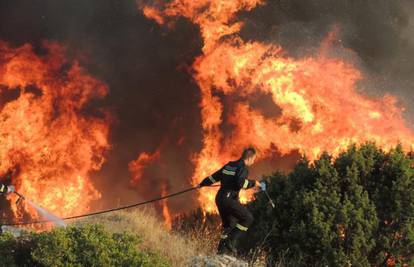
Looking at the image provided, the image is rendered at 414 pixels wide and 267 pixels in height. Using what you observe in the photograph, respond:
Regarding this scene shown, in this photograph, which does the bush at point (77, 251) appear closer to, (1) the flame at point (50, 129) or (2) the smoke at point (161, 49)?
(1) the flame at point (50, 129)

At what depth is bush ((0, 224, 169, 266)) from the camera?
655 centimetres

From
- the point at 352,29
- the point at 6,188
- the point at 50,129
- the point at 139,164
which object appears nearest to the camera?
the point at 6,188

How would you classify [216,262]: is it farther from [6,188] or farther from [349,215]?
[6,188]

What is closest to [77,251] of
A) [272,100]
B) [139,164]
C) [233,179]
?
[233,179]

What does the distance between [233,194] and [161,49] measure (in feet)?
57.0

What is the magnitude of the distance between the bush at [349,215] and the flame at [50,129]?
13.0m

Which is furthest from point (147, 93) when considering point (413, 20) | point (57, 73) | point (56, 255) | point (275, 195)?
point (56, 255)

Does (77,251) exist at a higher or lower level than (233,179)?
lower

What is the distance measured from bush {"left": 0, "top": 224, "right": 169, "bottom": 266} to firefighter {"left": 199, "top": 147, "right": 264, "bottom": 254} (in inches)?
92.9

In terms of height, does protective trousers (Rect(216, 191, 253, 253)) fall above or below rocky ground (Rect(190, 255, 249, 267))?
above

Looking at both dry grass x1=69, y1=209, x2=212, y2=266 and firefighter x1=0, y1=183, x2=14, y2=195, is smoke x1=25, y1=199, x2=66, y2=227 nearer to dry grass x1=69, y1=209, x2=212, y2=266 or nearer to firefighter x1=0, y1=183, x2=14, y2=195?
firefighter x1=0, y1=183, x2=14, y2=195

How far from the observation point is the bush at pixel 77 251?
258 inches

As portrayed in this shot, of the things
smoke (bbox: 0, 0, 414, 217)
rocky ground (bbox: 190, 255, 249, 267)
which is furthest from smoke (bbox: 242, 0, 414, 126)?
rocky ground (bbox: 190, 255, 249, 267)

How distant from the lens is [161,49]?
2547 cm
